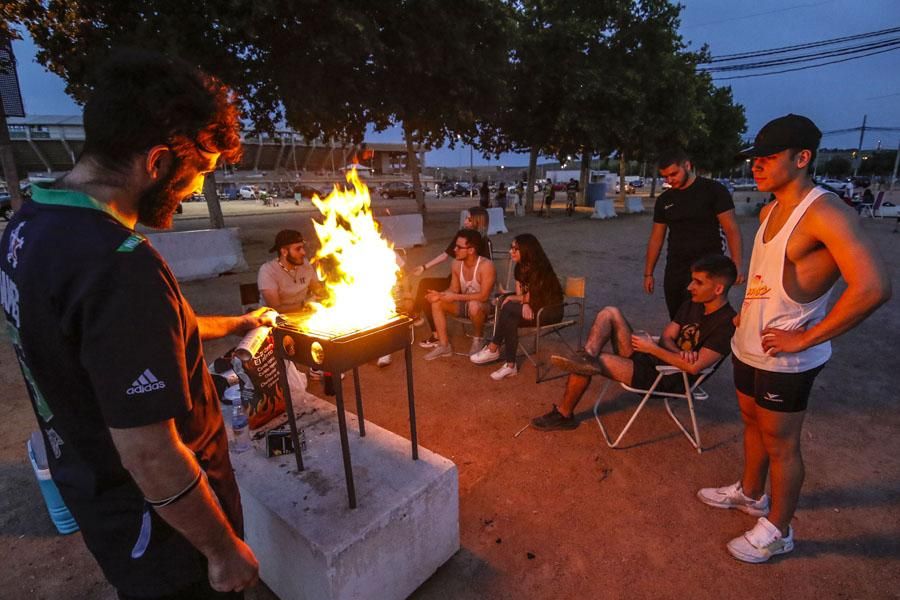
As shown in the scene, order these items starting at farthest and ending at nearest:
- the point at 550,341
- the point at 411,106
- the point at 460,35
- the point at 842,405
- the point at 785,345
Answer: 1. the point at 411,106
2. the point at 460,35
3. the point at 550,341
4. the point at 842,405
5. the point at 785,345

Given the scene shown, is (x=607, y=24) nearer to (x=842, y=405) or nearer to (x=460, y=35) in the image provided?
(x=460, y=35)

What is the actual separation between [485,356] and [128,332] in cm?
469

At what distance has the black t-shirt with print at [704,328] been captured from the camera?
Result: 3.44 meters

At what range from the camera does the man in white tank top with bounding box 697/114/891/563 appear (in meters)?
2.11

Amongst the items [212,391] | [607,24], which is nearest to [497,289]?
[212,391]

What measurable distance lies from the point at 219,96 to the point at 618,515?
3.27 meters

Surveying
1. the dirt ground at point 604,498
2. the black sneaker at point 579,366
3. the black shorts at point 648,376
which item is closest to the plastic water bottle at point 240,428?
the dirt ground at point 604,498

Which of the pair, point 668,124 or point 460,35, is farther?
point 668,124

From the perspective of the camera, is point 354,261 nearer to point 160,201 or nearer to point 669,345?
point 160,201

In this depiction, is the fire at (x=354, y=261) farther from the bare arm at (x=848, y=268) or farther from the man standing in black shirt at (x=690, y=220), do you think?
the man standing in black shirt at (x=690, y=220)

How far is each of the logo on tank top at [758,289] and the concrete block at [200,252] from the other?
9521 mm

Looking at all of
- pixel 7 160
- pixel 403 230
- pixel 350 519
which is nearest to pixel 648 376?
pixel 350 519

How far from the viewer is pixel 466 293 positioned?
18.7ft

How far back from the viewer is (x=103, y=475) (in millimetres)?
1289
